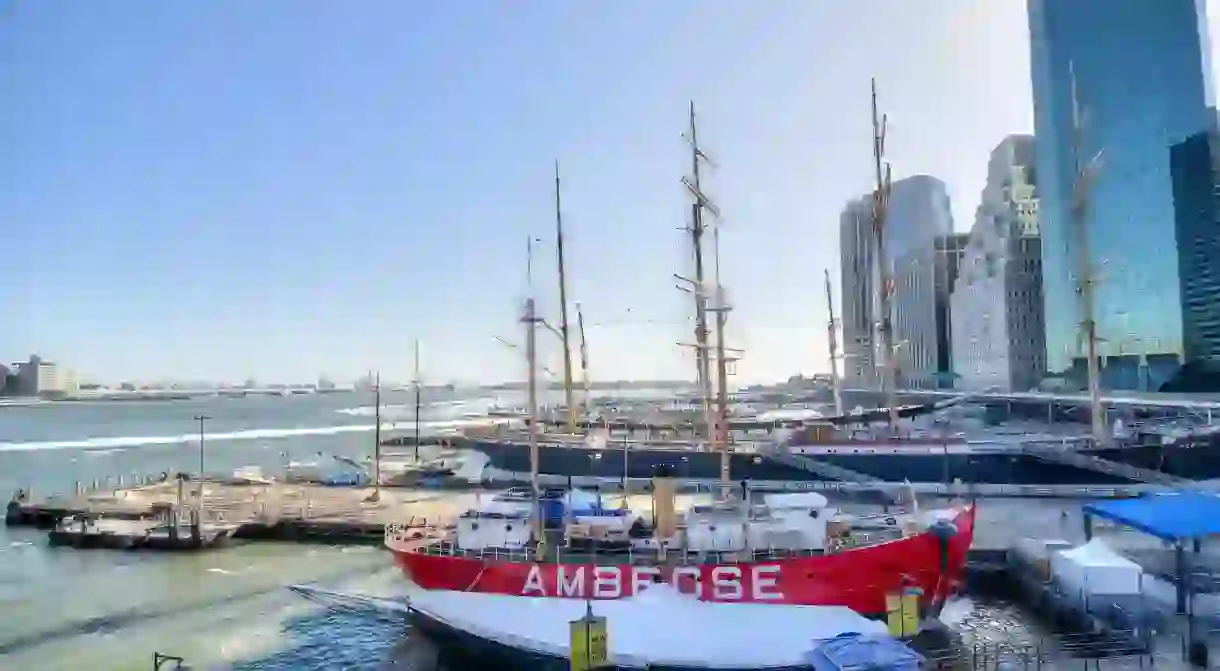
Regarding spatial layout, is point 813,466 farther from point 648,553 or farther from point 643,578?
point 643,578

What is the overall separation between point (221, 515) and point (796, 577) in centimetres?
3319

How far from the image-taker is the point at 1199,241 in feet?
354

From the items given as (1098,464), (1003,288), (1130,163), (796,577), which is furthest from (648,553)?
(1003,288)

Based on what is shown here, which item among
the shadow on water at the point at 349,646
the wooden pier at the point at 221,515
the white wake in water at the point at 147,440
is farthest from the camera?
the white wake in water at the point at 147,440

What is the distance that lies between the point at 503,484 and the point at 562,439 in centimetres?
738

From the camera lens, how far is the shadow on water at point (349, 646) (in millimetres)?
22281

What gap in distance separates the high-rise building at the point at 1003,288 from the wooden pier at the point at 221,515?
112m

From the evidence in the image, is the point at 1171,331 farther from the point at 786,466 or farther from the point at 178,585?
the point at 178,585

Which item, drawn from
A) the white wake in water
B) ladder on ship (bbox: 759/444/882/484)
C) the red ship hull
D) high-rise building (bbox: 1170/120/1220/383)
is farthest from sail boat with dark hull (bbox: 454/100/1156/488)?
high-rise building (bbox: 1170/120/1220/383)

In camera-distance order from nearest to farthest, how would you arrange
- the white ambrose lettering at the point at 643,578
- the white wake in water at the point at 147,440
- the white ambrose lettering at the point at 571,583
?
the white ambrose lettering at the point at 643,578 < the white ambrose lettering at the point at 571,583 < the white wake in water at the point at 147,440

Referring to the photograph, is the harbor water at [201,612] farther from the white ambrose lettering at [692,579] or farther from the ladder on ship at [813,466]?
the ladder on ship at [813,466]

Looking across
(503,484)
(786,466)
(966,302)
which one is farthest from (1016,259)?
(503,484)

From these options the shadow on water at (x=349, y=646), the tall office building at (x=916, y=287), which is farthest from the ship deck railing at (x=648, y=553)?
the tall office building at (x=916, y=287)

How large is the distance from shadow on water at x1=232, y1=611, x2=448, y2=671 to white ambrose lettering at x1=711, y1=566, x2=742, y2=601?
7.68m
